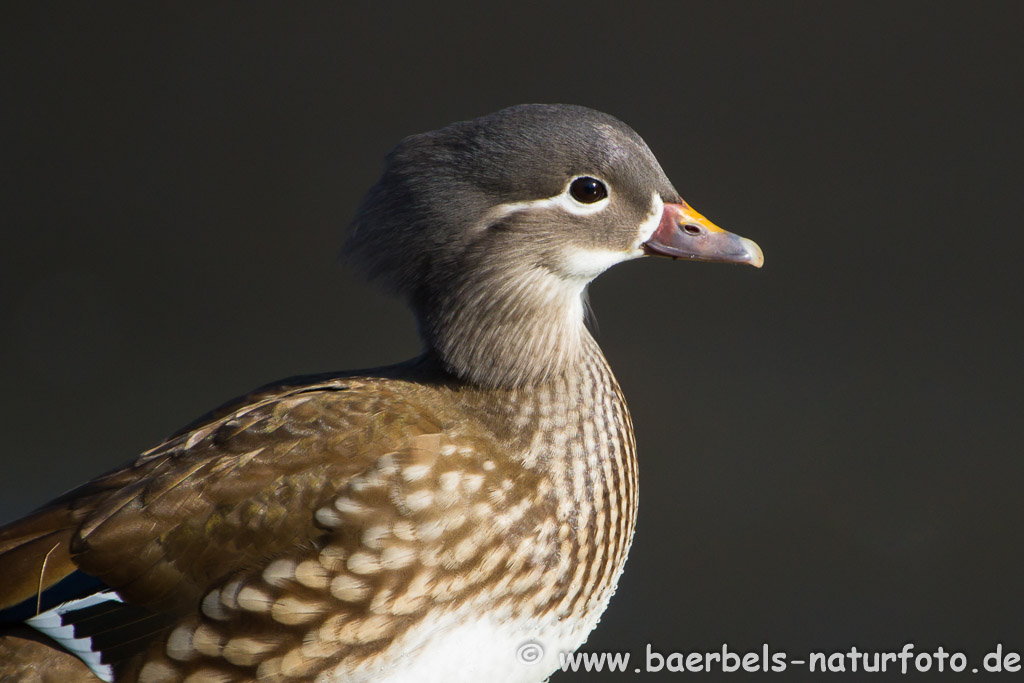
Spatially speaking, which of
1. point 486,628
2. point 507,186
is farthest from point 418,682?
point 507,186

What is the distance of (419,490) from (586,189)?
26 cm

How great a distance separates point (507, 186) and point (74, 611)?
0.44 m

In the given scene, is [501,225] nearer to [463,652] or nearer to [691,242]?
[691,242]

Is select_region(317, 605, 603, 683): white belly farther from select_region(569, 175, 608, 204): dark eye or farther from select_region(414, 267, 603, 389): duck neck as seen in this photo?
select_region(569, 175, 608, 204): dark eye

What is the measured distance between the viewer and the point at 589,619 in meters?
0.83

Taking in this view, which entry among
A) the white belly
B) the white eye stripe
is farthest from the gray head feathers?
the white belly

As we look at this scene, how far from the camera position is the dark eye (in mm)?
756

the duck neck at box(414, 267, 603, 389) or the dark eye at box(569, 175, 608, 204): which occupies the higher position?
the dark eye at box(569, 175, 608, 204)

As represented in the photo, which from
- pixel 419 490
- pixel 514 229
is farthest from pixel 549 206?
pixel 419 490

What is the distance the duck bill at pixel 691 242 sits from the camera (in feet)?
2.57

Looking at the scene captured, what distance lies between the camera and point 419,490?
2.40 ft

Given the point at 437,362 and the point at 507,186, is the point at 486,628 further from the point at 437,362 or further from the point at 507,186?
the point at 507,186

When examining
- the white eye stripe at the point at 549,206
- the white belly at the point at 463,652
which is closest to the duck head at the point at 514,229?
the white eye stripe at the point at 549,206

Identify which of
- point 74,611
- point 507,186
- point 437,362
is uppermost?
point 507,186
